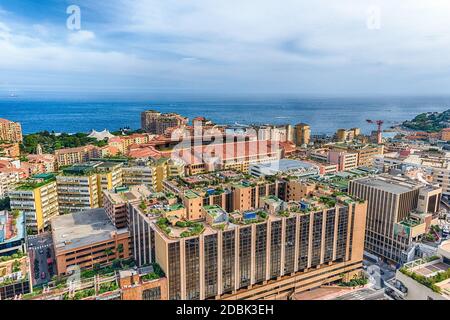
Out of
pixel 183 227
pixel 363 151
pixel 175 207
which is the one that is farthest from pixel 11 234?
pixel 363 151

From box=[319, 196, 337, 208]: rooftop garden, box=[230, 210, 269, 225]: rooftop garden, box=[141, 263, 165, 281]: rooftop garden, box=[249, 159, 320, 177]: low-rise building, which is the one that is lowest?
box=[141, 263, 165, 281]: rooftop garden

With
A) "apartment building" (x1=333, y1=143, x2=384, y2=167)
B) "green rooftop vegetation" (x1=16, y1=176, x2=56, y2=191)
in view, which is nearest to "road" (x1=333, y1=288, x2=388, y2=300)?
"green rooftop vegetation" (x1=16, y1=176, x2=56, y2=191)

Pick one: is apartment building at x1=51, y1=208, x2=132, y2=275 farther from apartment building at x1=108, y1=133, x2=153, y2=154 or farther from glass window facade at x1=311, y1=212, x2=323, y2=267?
apartment building at x1=108, y1=133, x2=153, y2=154

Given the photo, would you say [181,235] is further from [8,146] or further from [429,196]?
[8,146]

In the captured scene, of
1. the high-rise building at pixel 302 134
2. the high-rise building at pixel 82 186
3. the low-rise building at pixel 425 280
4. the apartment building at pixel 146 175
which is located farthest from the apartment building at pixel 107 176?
the high-rise building at pixel 302 134

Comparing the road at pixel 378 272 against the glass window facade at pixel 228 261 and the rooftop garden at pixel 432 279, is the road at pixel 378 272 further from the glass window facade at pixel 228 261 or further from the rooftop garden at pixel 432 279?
the glass window facade at pixel 228 261

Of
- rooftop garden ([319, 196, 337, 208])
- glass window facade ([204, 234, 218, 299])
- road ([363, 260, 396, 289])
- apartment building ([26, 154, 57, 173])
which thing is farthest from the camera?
apartment building ([26, 154, 57, 173])
